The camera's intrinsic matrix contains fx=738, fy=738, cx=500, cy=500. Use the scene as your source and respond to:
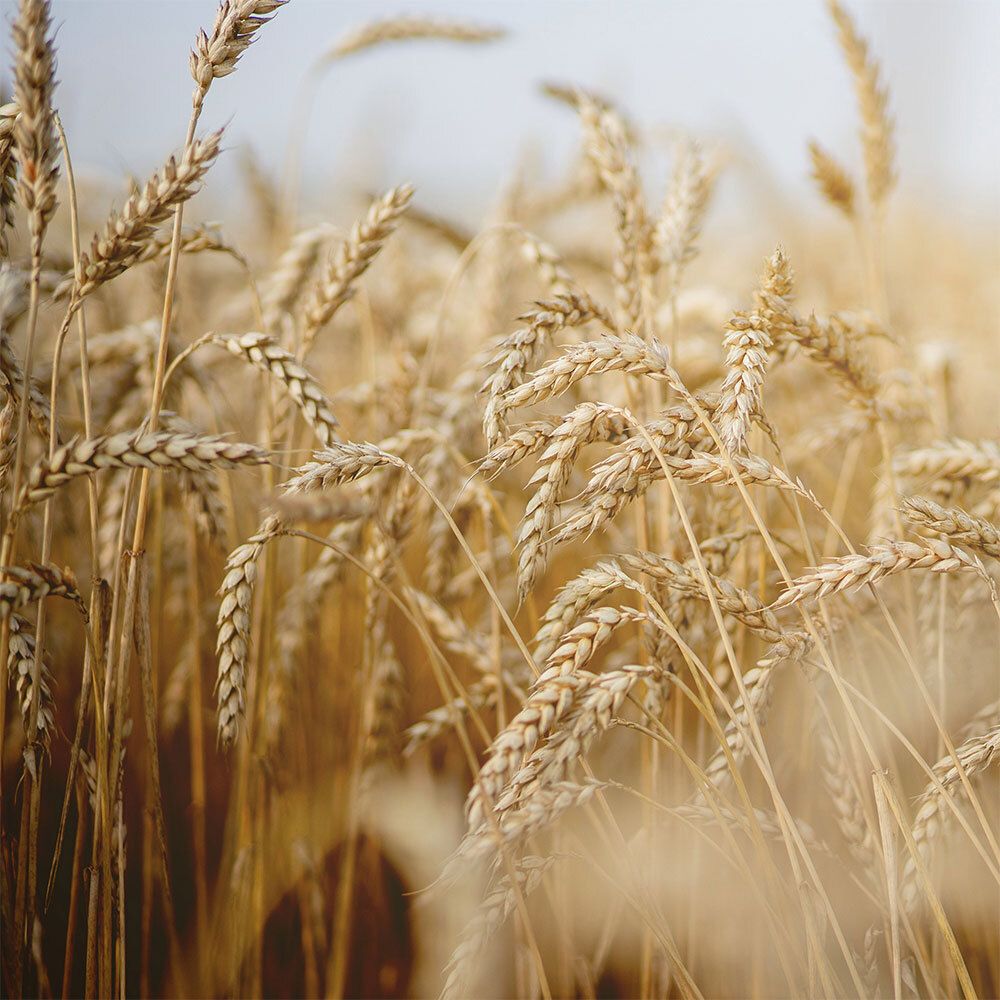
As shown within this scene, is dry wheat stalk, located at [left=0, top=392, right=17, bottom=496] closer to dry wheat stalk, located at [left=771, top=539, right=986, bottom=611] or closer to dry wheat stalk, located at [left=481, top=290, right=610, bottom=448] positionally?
dry wheat stalk, located at [left=481, top=290, right=610, bottom=448]

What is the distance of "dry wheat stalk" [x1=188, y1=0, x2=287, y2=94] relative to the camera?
97 centimetres

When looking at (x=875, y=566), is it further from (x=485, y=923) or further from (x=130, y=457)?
(x=130, y=457)

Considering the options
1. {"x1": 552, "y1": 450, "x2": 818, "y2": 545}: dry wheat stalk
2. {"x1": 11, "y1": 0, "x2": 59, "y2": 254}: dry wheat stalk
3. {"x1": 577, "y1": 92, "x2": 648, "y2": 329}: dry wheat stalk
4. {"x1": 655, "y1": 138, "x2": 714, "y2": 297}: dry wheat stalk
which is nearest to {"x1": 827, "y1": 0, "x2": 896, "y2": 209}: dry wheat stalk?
{"x1": 655, "y1": 138, "x2": 714, "y2": 297}: dry wheat stalk

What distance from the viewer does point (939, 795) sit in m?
1.02

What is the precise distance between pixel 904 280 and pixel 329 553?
8.15m

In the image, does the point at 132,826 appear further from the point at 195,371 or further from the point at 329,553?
the point at 195,371

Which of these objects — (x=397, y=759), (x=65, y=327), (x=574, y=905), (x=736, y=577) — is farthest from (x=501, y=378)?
(x=397, y=759)

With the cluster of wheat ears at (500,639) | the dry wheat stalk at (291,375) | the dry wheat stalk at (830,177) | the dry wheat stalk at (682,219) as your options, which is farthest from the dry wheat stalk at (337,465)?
the dry wheat stalk at (830,177)

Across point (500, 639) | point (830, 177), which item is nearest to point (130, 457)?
point (500, 639)

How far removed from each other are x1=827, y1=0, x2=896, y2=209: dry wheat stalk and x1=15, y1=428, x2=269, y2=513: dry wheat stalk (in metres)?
1.78

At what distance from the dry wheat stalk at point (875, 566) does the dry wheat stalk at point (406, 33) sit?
2.05 metres

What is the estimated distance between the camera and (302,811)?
1.71 m

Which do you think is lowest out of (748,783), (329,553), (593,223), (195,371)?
(748,783)

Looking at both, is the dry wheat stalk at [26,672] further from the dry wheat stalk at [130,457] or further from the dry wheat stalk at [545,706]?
the dry wheat stalk at [545,706]
